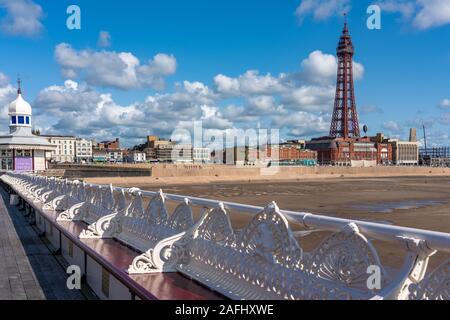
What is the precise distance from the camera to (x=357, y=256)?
2564 mm

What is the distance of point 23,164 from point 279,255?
39.7 metres

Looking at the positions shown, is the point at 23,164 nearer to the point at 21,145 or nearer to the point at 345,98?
the point at 21,145

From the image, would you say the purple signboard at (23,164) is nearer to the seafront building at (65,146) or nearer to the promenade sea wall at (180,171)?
the promenade sea wall at (180,171)

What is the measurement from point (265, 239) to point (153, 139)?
192 m

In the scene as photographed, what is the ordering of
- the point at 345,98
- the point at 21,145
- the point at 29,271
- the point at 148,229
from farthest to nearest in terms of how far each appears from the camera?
the point at 345,98, the point at 21,145, the point at 29,271, the point at 148,229

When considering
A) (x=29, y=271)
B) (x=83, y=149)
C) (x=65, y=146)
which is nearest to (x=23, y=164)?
(x=29, y=271)

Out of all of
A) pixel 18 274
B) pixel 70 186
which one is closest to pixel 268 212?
pixel 18 274

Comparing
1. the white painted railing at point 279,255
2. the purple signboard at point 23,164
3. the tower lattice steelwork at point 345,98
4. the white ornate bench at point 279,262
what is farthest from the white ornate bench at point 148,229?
the tower lattice steelwork at point 345,98

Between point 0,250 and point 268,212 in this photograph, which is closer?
point 268,212

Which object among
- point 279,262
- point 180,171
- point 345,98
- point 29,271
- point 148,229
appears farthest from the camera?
point 345,98

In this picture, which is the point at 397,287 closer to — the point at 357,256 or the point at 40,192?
the point at 357,256

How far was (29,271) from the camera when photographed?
5.96 metres

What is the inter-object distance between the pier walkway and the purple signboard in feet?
105

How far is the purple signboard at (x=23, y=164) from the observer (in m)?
38.9
